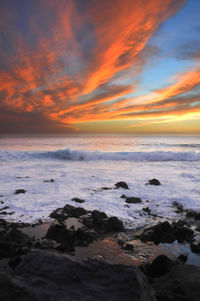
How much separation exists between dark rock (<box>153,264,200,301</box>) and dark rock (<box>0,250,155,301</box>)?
0.49m

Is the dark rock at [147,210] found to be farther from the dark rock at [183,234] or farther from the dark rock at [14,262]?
the dark rock at [14,262]

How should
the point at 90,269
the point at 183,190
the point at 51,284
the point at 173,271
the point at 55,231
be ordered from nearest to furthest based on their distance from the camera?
the point at 51,284 → the point at 90,269 → the point at 173,271 → the point at 55,231 → the point at 183,190

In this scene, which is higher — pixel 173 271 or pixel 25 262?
pixel 25 262

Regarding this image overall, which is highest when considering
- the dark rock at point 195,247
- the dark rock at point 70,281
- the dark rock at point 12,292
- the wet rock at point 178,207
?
the dark rock at point 12,292

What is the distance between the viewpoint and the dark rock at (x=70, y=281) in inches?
92.3

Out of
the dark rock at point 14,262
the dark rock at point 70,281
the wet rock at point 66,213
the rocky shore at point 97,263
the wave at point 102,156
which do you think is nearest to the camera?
the dark rock at point 70,281

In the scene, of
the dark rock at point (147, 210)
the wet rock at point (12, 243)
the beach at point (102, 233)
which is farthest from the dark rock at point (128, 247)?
the dark rock at point (147, 210)

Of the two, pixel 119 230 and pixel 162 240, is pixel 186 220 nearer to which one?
pixel 162 240

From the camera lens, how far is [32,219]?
6750mm

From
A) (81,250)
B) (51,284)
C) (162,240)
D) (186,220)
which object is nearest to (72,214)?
(81,250)

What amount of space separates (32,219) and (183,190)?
7.78 meters

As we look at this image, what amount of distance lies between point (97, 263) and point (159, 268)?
4.87 feet

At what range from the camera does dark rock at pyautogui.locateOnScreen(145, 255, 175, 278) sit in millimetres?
3631

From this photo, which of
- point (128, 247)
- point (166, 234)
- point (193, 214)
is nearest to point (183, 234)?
point (166, 234)
